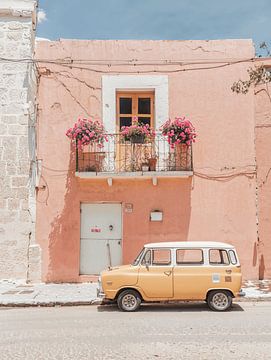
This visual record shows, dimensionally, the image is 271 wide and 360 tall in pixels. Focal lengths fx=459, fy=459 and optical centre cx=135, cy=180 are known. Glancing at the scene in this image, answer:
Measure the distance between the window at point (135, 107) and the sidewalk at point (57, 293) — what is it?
16.4 feet

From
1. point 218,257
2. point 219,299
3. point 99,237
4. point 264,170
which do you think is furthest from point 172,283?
point 264,170

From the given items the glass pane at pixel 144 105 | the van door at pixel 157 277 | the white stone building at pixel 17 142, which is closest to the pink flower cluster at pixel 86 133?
the white stone building at pixel 17 142

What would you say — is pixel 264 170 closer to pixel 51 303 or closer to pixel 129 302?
pixel 129 302

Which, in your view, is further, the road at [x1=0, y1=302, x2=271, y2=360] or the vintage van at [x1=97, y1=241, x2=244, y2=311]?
the vintage van at [x1=97, y1=241, x2=244, y2=311]

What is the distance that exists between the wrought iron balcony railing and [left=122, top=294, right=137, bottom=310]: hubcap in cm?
446

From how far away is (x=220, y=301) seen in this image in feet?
31.7

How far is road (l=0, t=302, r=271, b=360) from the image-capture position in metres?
6.34

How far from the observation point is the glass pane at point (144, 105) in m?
14.0

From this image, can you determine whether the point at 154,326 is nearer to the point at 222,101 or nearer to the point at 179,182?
the point at 179,182

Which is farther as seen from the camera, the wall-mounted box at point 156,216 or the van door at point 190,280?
the wall-mounted box at point 156,216

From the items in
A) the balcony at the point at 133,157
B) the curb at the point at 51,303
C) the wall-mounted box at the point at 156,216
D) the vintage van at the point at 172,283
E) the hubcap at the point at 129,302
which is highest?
the balcony at the point at 133,157

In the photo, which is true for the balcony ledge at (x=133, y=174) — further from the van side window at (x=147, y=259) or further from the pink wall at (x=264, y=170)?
the van side window at (x=147, y=259)

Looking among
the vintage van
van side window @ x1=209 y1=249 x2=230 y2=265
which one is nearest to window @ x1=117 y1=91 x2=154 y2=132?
van side window @ x1=209 y1=249 x2=230 y2=265

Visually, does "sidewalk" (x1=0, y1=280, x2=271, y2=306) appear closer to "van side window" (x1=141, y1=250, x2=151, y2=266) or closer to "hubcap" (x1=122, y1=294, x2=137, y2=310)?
"hubcap" (x1=122, y1=294, x2=137, y2=310)
